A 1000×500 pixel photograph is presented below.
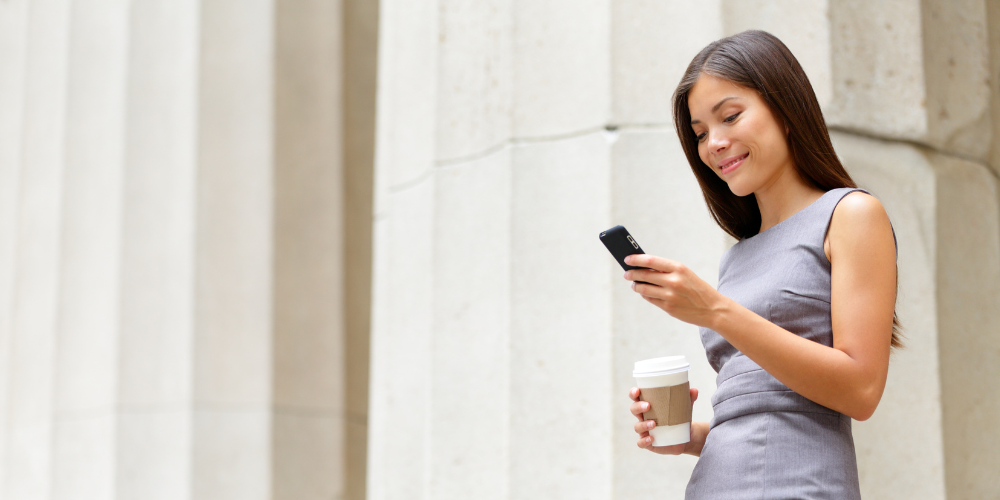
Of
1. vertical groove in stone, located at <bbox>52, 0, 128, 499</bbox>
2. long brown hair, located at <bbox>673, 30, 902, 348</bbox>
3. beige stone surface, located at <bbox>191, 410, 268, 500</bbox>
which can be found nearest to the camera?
long brown hair, located at <bbox>673, 30, 902, 348</bbox>

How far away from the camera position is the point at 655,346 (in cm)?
312

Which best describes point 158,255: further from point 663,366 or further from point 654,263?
point 654,263

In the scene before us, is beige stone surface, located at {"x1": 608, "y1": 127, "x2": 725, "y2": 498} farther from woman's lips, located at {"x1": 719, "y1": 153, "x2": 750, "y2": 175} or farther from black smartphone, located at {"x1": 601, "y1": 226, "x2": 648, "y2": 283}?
black smartphone, located at {"x1": 601, "y1": 226, "x2": 648, "y2": 283}

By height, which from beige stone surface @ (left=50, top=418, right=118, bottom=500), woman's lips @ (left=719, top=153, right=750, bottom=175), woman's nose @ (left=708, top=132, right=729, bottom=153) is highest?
woman's nose @ (left=708, top=132, right=729, bottom=153)

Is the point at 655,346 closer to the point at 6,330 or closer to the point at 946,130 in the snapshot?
the point at 946,130

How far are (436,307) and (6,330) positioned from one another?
207 inches

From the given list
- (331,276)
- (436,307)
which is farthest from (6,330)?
(436,307)

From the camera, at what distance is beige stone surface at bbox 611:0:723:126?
129 inches

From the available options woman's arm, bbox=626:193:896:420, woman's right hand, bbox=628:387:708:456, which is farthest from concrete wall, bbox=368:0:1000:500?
woman's arm, bbox=626:193:896:420

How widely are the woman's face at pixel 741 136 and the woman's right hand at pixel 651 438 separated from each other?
1.45ft

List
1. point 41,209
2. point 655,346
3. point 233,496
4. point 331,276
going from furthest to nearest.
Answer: point 41,209 < point 331,276 < point 233,496 < point 655,346

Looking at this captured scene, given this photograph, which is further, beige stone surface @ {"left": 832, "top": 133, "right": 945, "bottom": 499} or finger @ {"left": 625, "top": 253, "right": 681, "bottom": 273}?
beige stone surface @ {"left": 832, "top": 133, "right": 945, "bottom": 499}

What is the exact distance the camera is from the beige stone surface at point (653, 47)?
3.29m

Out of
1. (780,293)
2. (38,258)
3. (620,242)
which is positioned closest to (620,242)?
(620,242)
